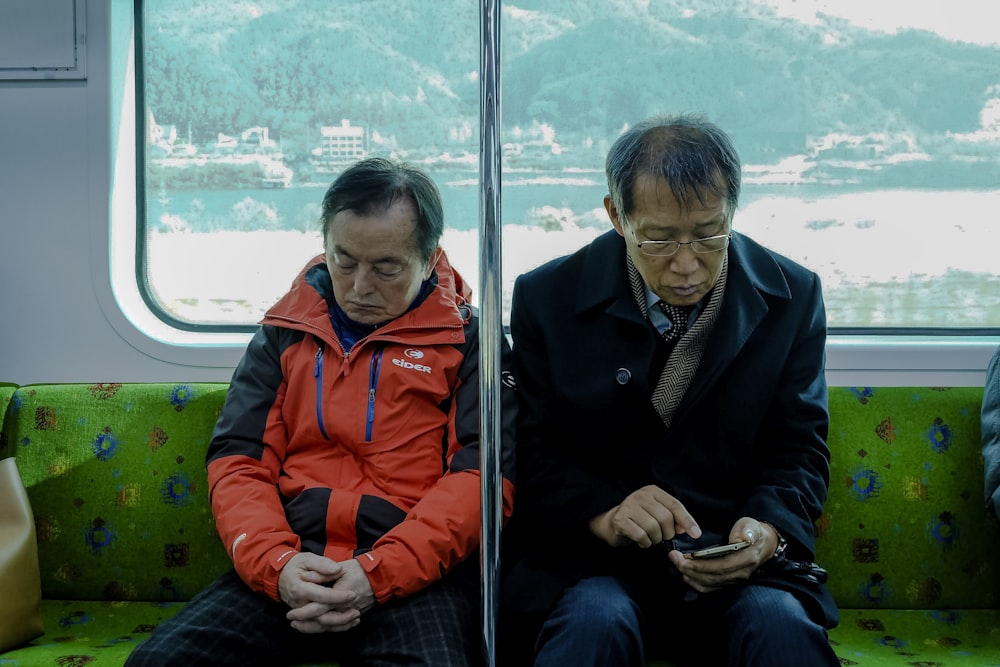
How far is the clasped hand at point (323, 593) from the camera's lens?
1791mm

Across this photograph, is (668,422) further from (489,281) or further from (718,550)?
(489,281)

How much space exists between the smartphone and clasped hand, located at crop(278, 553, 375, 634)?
22.6 inches

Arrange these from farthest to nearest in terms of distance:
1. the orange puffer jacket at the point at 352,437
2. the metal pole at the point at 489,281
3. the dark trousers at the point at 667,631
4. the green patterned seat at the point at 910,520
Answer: the green patterned seat at the point at 910,520, the orange puffer jacket at the point at 352,437, the dark trousers at the point at 667,631, the metal pole at the point at 489,281

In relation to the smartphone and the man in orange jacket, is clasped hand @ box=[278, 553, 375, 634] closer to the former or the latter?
the man in orange jacket

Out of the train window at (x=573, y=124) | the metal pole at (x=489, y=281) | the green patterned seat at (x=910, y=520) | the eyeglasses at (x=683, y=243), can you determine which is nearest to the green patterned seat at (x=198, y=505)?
the green patterned seat at (x=910, y=520)

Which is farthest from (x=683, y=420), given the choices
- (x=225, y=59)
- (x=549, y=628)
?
(x=225, y=59)

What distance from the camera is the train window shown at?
2576 mm

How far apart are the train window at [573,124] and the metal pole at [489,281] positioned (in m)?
1.18

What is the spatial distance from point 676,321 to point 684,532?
1.32ft

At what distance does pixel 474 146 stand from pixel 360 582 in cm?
128

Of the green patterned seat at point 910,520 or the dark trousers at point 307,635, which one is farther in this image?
the green patterned seat at point 910,520

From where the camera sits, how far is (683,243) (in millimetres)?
1820

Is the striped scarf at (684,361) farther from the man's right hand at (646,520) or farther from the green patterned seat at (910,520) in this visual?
the green patterned seat at (910,520)

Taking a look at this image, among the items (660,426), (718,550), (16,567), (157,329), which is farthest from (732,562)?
(157,329)
